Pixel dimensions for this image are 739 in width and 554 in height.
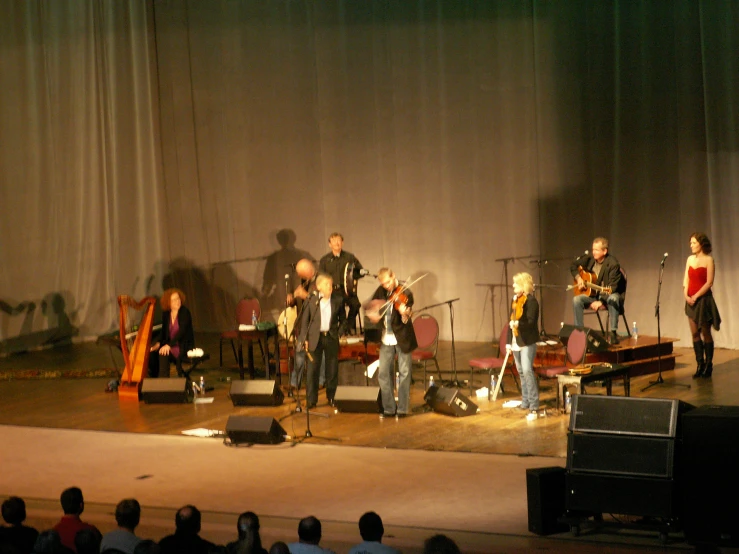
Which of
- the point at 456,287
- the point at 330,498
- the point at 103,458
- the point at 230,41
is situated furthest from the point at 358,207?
the point at 330,498

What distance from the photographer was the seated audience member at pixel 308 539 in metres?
5.37

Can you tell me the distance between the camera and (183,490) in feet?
27.9

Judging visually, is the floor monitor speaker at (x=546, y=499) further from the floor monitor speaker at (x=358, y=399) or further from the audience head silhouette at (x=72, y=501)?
the floor monitor speaker at (x=358, y=399)

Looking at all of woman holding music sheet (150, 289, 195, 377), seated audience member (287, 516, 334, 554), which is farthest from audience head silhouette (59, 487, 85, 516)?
woman holding music sheet (150, 289, 195, 377)

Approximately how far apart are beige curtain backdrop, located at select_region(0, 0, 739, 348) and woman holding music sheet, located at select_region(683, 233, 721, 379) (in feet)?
5.29

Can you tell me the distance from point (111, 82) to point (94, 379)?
538 centimetres

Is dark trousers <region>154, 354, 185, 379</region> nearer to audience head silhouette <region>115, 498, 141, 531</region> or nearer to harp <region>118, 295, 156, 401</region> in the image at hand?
harp <region>118, 295, 156, 401</region>

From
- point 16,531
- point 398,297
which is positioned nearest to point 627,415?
point 16,531

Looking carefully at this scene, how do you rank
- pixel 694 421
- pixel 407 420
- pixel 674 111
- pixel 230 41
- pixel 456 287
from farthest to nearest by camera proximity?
pixel 230 41
pixel 456 287
pixel 674 111
pixel 407 420
pixel 694 421

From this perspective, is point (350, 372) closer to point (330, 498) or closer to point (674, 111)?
point (330, 498)

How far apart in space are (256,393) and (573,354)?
3243 mm

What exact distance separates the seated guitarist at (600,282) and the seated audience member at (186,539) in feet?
25.0

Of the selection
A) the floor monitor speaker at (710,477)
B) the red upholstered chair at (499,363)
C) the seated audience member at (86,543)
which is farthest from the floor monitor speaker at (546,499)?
Result: the red upholstered chair at (499,363)

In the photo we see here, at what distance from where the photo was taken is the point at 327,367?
1108 cm
